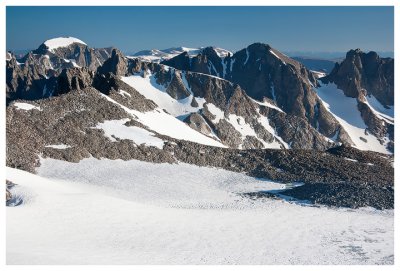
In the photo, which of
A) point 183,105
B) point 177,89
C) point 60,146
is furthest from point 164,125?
point 177,89

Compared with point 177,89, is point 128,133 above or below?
below

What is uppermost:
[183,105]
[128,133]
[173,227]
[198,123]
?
[128,133]

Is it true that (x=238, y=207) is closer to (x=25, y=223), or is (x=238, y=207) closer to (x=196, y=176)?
(x=196, y=176)

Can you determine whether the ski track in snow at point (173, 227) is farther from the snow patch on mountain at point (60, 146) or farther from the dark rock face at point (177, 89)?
the dark rock face at point (177, 89)

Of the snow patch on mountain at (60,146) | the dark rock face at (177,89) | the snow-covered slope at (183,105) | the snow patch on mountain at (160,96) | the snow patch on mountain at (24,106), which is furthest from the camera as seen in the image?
the dark rock face at (177,89)

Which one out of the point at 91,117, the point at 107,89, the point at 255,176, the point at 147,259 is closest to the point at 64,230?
the point at 147,259

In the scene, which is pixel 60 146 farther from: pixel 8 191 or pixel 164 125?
pixel 164 125

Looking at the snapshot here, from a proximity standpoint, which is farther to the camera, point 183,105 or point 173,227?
point 183,105

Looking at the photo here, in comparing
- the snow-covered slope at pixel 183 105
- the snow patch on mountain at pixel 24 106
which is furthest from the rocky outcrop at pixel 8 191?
the snow-covered slope at pixel 183 105

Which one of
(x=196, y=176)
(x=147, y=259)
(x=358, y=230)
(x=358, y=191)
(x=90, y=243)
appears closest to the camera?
(x=147, y=259)
